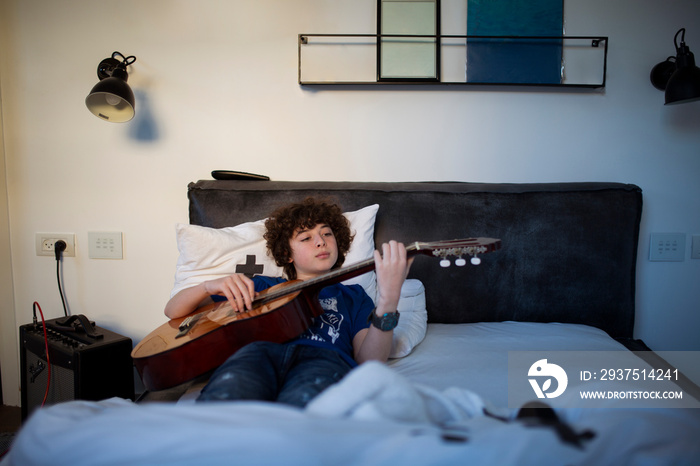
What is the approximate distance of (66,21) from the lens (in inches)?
66.8

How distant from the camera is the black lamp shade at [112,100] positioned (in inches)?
57.2

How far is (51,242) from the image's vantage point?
5.82 ft

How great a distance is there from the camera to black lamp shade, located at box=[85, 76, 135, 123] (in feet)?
4.76

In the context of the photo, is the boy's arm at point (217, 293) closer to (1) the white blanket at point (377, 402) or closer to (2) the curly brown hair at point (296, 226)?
(2) the curly brown hair at point (296, 226)

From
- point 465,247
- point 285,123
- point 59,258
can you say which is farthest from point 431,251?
point 59,258

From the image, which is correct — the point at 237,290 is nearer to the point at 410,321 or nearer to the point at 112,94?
the point at 410,321

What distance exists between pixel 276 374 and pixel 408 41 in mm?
1385

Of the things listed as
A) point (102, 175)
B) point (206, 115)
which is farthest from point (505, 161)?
point (102, 175)

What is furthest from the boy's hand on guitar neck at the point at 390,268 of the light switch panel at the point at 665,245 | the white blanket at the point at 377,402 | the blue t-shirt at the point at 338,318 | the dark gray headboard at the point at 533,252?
the light switch panel at the point at 665,245

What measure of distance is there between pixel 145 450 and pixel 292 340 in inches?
22.1

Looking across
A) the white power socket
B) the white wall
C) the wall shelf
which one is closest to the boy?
the white wall

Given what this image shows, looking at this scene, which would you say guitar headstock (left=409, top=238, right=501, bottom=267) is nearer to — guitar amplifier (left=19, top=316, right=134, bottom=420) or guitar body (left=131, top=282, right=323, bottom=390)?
guitar body (left=131, top=282, right=323, bottom=390)

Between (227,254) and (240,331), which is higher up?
(227,254)

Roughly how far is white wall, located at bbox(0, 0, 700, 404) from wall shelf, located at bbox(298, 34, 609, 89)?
53mm
